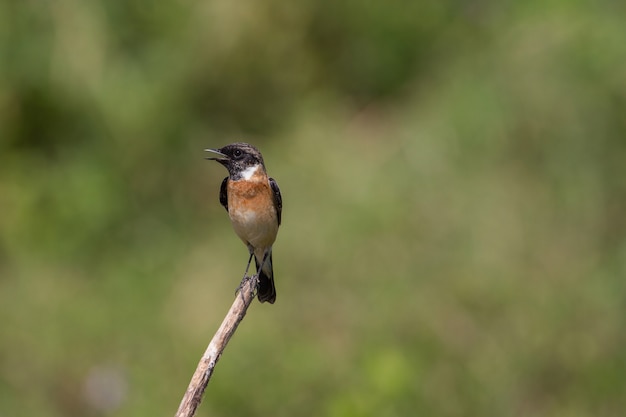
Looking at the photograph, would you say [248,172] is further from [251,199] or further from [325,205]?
[325,205]

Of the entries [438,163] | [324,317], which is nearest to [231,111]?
[438,163]

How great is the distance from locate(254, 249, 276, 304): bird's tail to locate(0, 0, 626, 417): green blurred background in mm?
1600

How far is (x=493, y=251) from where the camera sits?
27.9 feet

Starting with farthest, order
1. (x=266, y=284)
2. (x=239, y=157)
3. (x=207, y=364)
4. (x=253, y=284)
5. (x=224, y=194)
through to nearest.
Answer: (x=224, y=194) → (x=266, y=284) → (x=239, y=157) → (x=253, y=284) → (x=207, y=364)

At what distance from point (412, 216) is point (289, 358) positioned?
5.91ft

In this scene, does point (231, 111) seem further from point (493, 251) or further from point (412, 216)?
point (493, 251)

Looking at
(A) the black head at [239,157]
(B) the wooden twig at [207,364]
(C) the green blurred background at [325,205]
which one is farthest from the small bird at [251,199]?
(C) the green blurred background at [325,205]

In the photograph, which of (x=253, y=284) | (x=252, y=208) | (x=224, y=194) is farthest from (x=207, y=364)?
(x=224, y=194)

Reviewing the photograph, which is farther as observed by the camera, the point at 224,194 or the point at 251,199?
the point at 224,194

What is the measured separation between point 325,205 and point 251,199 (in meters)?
3.10

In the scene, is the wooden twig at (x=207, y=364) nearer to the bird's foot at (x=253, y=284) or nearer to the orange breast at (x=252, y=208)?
the bird's foot at (x=253, y=284)

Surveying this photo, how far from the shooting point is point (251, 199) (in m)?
6.22

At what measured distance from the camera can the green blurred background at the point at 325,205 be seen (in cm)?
800

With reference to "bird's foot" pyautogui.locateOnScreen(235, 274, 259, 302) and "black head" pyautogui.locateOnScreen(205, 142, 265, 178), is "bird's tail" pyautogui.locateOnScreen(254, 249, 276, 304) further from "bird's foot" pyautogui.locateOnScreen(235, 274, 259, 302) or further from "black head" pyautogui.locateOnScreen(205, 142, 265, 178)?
"black head" pyautogui.locateOnScreen(205, 142, 265, 178)
